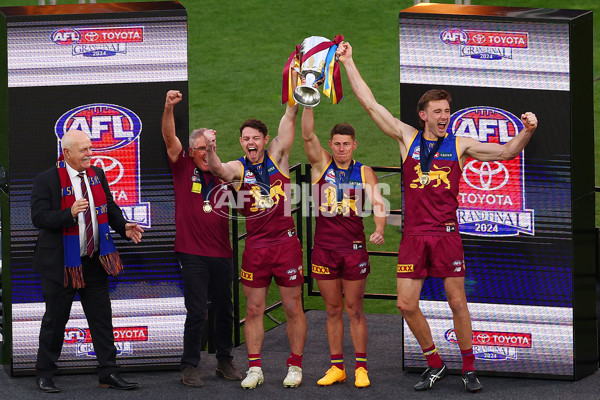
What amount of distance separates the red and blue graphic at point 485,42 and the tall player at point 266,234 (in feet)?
3.82

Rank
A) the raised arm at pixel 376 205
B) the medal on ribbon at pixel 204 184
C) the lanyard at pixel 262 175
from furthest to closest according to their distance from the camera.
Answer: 1. the medal on ribbon at pixel 204 184
2. the lanyard at pixel 262 175
3. the raised arm at pixel 376 205

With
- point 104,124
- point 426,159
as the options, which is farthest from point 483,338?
point 104,124

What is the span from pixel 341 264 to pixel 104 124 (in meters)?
1.86

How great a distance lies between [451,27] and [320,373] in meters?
2.48

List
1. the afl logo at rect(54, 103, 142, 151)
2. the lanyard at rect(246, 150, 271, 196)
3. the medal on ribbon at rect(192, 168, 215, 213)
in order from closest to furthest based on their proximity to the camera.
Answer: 1. the lanyard at rect(246, 150, 271, 196)
2. the medal on ribbon at rect(192, 168, 215, 213)
3. the afl logo at rect(54, 103, 142, 151)

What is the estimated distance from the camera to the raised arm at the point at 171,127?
6.91 m

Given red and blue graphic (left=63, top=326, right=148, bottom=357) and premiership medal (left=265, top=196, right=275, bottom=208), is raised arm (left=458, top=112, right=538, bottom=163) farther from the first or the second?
red and blue graphic (left=63, top=326, right=148, bottom=357)

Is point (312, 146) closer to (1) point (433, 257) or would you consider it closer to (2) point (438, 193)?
(2) point (438, 193)

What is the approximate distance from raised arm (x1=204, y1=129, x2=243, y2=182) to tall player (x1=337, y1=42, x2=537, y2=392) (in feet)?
3.04

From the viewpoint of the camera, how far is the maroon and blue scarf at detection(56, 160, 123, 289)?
22.3 feet

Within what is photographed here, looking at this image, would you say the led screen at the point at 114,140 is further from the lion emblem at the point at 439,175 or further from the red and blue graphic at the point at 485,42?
the red and blue graphic at the point at 485,42

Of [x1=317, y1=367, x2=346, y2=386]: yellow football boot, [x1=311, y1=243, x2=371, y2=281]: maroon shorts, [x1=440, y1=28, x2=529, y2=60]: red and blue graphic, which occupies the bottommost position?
[x1=317, y1=367, x2=346, y2=386]: yellow football boot

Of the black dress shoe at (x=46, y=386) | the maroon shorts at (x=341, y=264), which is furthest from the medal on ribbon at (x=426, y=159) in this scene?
the black dress shoe at (x=46, y=386)

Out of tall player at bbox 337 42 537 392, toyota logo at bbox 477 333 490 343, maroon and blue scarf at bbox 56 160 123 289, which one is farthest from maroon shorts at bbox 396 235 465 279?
maroon and blue scarf at bbox 56 160 123 289
